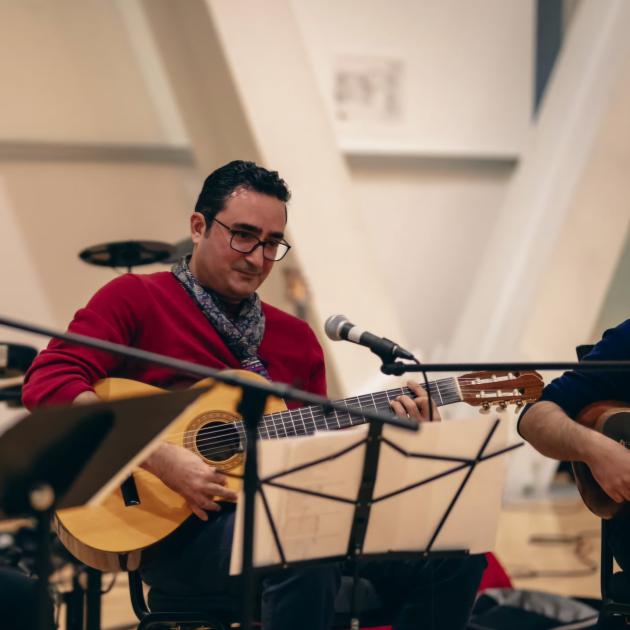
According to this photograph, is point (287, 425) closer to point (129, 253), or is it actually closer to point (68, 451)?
point (68, 451)

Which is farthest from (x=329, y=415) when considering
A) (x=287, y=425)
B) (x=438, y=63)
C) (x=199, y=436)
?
(x=438, y=63)

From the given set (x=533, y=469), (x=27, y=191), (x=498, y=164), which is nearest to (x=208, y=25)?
(x=27, y=191)

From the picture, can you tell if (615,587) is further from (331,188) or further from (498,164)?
(498,164)

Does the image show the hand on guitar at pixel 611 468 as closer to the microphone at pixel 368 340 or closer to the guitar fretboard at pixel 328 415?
the guitar fretboard at pixel 328 415

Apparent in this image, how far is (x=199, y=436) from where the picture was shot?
2.31 m

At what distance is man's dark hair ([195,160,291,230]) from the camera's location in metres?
2.53

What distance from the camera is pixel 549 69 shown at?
643 centimetres

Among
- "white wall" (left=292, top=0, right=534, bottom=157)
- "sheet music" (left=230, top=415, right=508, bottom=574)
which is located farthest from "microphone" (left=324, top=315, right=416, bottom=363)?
"white wall" (left=292, top=0, right=534, bottom=157)

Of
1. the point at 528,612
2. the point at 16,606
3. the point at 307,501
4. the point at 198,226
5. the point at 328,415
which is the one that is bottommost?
the point at 528,612

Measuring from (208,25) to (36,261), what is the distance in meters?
1.65

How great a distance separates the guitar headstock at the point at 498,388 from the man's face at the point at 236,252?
64cm

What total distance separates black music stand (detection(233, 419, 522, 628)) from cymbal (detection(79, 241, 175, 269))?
5.57 feet

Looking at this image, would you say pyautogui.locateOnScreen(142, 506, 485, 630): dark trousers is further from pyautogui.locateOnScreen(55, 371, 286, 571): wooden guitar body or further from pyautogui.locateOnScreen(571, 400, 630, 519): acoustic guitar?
pyautogui.locateOnScreen(571, 400, 630, 519): acoustic guitar

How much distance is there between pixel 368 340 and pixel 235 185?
80cm
